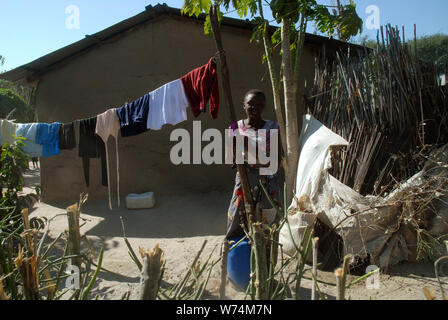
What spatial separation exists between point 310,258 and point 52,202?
4.50m

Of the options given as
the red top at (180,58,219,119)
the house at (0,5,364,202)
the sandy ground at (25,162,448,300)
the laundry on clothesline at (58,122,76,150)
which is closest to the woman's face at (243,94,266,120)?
the red top at (180,58,219,119)

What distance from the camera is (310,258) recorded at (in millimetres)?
2898

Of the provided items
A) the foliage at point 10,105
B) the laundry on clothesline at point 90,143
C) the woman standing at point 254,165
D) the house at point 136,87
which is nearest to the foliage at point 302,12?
the woman standing at point 254,165

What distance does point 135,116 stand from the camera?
3988 millimetres

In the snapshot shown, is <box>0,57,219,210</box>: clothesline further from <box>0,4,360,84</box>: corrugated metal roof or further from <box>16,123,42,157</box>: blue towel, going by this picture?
<box>0,4,360,84</box>: corrugated metal roof

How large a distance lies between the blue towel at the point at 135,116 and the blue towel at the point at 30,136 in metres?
1.33

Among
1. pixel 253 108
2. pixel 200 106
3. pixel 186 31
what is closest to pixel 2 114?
pixel 186 31

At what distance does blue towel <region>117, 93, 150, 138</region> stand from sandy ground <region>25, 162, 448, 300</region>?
1.38m

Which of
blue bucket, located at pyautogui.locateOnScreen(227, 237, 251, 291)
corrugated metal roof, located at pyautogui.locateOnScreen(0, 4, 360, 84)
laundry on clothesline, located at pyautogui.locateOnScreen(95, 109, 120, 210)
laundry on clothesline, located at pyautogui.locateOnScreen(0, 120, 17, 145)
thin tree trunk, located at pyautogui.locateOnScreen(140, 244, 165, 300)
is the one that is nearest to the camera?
thin tree trunk, located at pyautogui.locateOnScreen(140, 244, 165, 300)

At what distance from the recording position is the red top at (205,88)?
3.32 m

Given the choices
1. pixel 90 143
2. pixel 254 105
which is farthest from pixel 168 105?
pixel 254 105

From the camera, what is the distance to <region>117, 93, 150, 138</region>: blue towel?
3945mm

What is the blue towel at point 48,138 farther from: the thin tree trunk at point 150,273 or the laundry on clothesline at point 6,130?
the thin tree trunk at point 150,273

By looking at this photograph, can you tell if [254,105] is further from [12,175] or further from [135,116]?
[12,175]
